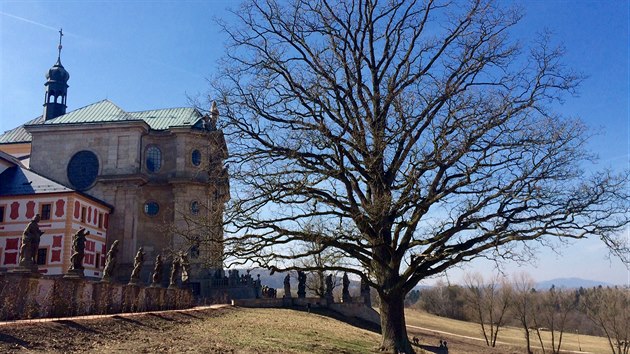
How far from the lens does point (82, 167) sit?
52.7 metres

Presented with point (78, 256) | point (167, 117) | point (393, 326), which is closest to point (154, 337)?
point (393, 326)

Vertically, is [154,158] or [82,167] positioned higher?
[154,158]

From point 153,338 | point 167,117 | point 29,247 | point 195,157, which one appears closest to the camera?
point 153,338

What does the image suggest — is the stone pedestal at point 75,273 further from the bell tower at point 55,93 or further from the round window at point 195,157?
the bell tower at point 55,93

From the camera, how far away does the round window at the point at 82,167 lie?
52.5 meters

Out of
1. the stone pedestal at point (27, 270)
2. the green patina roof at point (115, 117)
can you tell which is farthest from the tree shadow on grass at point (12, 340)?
the green patina roof at point (115, 117)

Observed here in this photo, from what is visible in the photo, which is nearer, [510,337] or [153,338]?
[153,338]

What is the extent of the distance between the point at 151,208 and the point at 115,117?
397 inches

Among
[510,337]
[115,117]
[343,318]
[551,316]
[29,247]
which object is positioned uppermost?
[115,117]

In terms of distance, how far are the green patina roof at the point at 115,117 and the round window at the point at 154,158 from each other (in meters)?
2.70

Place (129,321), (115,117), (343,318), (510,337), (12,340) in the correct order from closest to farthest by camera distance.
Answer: (12,340) < (129,321) < (343,318) < (115,117) < (510,337)

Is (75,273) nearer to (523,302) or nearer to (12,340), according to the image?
(12,340)

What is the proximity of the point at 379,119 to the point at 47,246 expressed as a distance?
111 feet

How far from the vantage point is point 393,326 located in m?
16.9
